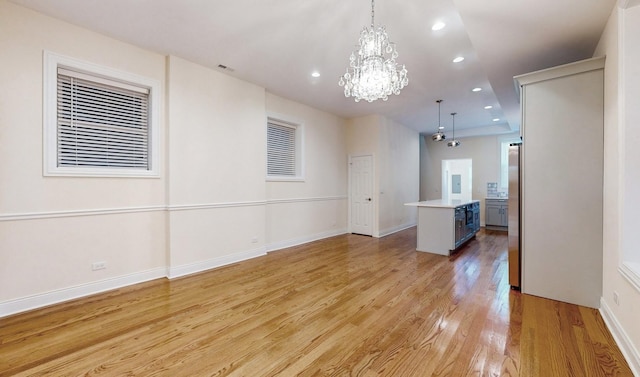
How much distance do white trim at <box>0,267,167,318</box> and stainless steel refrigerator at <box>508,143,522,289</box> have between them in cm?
456

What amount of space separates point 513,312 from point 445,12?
3.09 m

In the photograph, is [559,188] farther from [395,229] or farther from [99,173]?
[99,173]

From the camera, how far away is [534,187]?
3.06 metres

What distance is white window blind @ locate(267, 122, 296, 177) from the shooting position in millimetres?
5520

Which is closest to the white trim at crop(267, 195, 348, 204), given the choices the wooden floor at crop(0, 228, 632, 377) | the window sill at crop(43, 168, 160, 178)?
the wooden floor at crop(0, 228, 632, 377)

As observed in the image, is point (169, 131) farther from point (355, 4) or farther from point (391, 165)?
point (391, 165)

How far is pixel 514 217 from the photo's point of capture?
129 inches

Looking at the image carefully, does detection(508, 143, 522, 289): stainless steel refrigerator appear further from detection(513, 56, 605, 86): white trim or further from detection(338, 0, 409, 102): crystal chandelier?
detection(338, 0, 409, 102): crystal chandelier

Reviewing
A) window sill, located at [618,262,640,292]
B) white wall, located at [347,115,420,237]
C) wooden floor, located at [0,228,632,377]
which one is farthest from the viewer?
white wall, located at [347,115,420,237]

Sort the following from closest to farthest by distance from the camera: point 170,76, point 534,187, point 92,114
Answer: point 534,187, point 92,114, point 170,76

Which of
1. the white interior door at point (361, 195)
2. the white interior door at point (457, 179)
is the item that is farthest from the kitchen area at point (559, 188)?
the white interior door at point (457, 179)

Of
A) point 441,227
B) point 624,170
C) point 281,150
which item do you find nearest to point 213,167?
point 281,150

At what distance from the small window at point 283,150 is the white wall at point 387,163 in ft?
5.76

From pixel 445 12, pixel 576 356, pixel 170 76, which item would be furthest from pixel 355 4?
pixel 576 356
